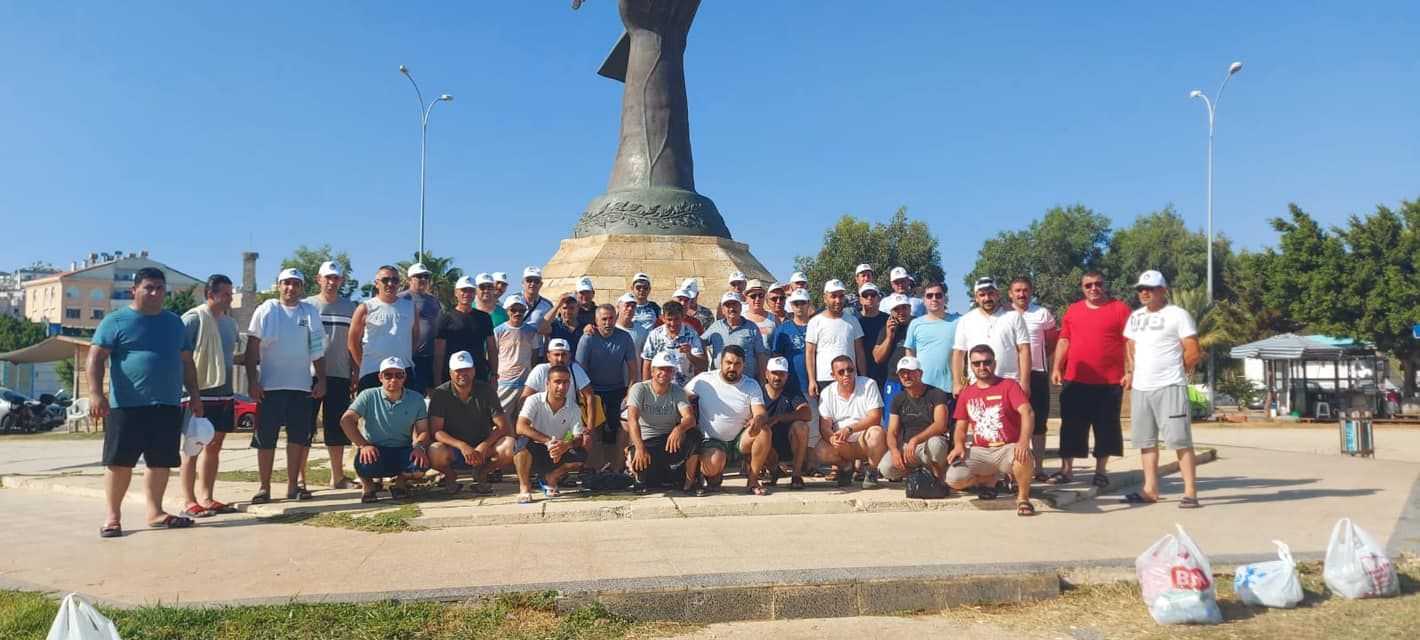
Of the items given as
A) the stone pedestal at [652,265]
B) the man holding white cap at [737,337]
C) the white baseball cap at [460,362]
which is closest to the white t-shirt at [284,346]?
the white baseball cap at [460,362]

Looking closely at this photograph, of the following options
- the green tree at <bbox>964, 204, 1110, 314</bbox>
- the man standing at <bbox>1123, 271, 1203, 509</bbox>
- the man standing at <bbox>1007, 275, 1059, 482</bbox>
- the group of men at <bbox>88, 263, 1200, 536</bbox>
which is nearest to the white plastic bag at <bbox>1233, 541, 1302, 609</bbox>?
the group of men at <bbox>88, 263, 1200, 536</bbox>

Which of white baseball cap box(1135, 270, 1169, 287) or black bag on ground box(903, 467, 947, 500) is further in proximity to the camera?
white baseball cap box(1135, 270, 1169, 287)

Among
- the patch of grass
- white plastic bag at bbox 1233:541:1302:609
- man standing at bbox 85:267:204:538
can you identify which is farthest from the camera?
man standing at bbox 85:267:204:538

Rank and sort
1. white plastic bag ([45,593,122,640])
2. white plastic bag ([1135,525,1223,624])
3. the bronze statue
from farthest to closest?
the bronze statue, white plastic bag ([1135,525,1223,624]), white plastic bag ([45,593,122,640])

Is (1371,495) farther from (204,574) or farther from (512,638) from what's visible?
(204,574)

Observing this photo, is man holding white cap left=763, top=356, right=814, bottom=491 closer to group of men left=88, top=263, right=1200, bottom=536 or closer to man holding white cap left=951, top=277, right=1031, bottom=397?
group of men left=88, top=263, right=1200, bottom=536

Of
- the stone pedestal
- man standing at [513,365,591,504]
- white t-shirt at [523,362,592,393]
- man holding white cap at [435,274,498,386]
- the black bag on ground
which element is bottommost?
the black bag on ground

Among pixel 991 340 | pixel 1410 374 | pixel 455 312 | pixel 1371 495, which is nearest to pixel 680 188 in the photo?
pixel 455 312

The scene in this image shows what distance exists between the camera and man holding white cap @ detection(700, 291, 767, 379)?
25.2ft

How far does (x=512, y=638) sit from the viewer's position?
3648mm

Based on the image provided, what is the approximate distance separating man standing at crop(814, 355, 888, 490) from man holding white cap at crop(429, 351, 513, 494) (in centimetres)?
234

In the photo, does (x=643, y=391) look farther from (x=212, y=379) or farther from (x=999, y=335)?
(x=212, y=379)

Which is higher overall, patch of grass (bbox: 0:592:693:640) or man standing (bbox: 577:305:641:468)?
man standing (bbox: 577:305:641:468)

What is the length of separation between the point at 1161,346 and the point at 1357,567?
8.65 ft
